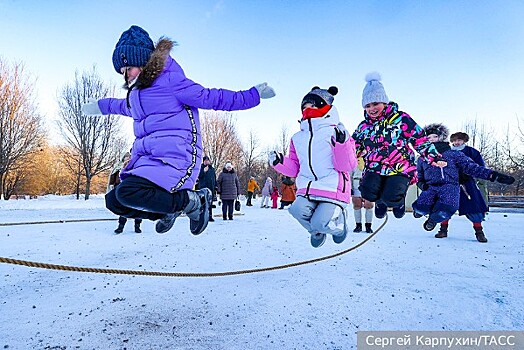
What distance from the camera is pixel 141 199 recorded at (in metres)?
2.29

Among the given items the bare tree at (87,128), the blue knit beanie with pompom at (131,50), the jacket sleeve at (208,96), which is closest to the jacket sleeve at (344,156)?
the jacket sleeve at (208,96)

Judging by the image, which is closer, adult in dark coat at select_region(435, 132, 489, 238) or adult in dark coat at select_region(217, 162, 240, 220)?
adult in dark coat at select_region(435, 132, 489, 238)

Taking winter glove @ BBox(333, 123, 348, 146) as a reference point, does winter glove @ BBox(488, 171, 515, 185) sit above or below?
below

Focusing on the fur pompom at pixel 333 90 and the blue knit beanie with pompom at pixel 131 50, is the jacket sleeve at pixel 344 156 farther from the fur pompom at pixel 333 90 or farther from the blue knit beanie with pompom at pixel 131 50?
the blue knit beanie with pompom at pixel 131 50

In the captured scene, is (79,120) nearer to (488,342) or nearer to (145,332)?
(145,332)

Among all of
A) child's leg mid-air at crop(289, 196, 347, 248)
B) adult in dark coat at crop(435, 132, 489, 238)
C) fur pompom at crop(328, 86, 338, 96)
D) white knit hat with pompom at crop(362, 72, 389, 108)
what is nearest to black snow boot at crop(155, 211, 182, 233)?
child's leg mid-air at crop(289, 196, 347, 248)

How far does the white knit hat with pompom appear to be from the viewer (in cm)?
344

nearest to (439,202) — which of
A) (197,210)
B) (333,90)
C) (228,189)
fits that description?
(333,90)

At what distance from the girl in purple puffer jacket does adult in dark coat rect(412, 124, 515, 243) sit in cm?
299

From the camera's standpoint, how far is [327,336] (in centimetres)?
278

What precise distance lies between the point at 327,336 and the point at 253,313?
754 millimetres

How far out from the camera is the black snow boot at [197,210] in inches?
105

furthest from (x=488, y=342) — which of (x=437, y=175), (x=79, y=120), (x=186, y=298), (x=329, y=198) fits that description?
(x=79, y=120)

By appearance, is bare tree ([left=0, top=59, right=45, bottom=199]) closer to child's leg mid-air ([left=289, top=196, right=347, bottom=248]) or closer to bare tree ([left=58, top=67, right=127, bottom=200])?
bare tree ([left=58, top=67, right=127, bottom=200])
